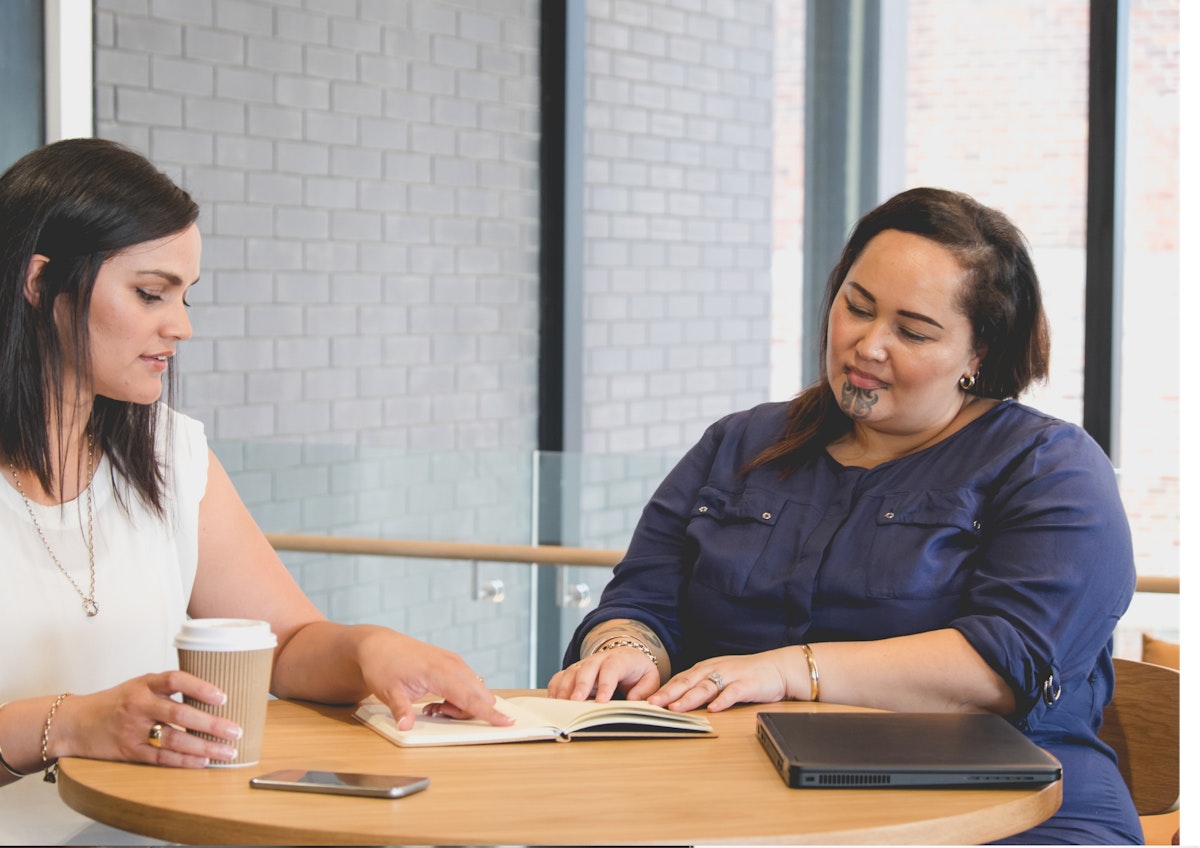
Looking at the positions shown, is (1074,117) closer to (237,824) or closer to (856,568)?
(856,568)

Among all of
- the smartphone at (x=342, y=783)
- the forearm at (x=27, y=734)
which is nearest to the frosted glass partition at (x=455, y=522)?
the forearm at (x=27, y=734)

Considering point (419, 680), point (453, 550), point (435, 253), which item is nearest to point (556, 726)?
point (419, 680)

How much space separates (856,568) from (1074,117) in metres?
3.08

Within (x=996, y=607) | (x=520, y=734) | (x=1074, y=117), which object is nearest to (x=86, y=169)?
(x=520, y=734)

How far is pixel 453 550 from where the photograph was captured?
337 cm

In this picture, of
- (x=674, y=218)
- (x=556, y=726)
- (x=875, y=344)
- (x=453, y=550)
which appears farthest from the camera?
(x=674, y=218)

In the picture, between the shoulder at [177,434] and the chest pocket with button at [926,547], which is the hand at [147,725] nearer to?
the shoulder at [177,434]

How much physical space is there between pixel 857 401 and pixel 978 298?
225 millimetres

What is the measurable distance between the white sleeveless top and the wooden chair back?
1.30m

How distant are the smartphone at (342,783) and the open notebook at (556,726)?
0.15 metres

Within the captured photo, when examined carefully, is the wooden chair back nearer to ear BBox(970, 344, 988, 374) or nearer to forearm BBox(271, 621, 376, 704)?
ear BBox(970, 344, 988, 374)

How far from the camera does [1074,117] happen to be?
4461 mm

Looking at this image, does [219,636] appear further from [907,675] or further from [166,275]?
[907,675]

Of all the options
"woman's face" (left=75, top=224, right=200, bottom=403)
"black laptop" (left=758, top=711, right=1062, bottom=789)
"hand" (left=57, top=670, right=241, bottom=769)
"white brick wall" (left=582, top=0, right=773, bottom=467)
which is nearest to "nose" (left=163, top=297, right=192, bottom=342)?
"woman's face" (left=75, top=224, right=200, bottom=403)
